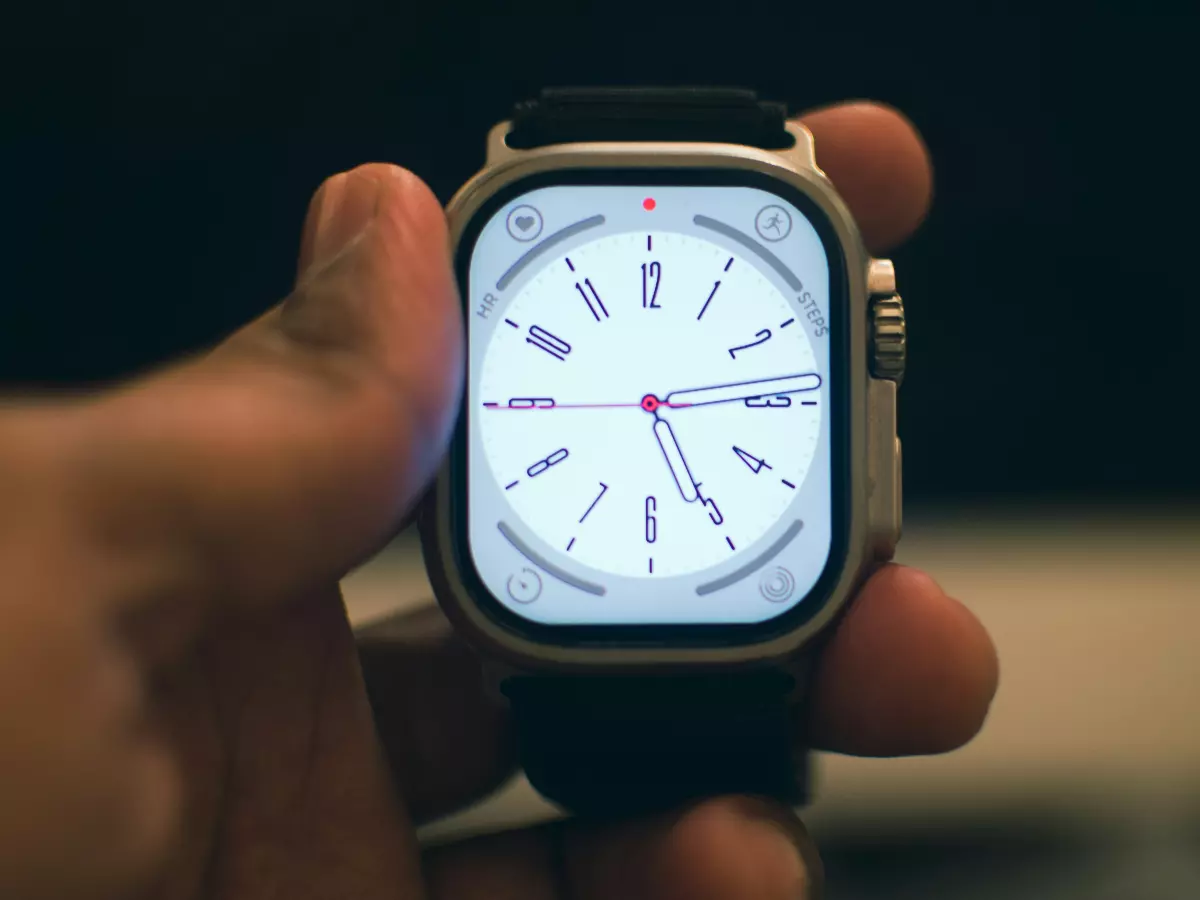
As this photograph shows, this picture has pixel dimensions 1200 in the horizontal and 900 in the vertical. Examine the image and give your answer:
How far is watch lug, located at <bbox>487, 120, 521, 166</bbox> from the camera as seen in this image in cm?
73

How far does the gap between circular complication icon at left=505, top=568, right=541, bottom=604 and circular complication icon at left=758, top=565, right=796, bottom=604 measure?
16 cm

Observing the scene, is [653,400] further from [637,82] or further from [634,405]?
[637,82]

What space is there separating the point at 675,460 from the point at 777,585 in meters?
0.11

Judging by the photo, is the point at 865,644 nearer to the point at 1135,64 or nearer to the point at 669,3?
the point at 669,3

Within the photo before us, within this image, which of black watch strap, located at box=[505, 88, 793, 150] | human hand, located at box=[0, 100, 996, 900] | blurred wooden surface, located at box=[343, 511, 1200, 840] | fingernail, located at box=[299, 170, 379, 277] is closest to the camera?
human hand, located at box=[0, 100, 996, 900]

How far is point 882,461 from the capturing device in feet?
2.33

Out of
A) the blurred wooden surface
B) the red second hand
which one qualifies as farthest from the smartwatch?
the blurred wooden surface

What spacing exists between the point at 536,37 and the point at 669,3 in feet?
0.57

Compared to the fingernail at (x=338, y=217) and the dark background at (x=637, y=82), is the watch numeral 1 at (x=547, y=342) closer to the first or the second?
the fingernail at (x=338, y=217)

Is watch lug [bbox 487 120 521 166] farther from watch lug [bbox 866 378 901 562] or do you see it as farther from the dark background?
the dark background

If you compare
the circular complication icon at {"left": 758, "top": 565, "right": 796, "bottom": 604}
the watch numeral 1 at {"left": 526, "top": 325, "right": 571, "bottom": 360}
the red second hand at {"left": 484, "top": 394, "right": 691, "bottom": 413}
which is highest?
the watch numeral 1 at {"left": 526, "top": 325, "right": 571, "bottom": 360}

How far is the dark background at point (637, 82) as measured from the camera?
1.32m

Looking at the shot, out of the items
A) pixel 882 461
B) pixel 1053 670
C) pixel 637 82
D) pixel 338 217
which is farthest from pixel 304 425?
pixel 1053 670

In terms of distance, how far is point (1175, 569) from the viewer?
1438mm
